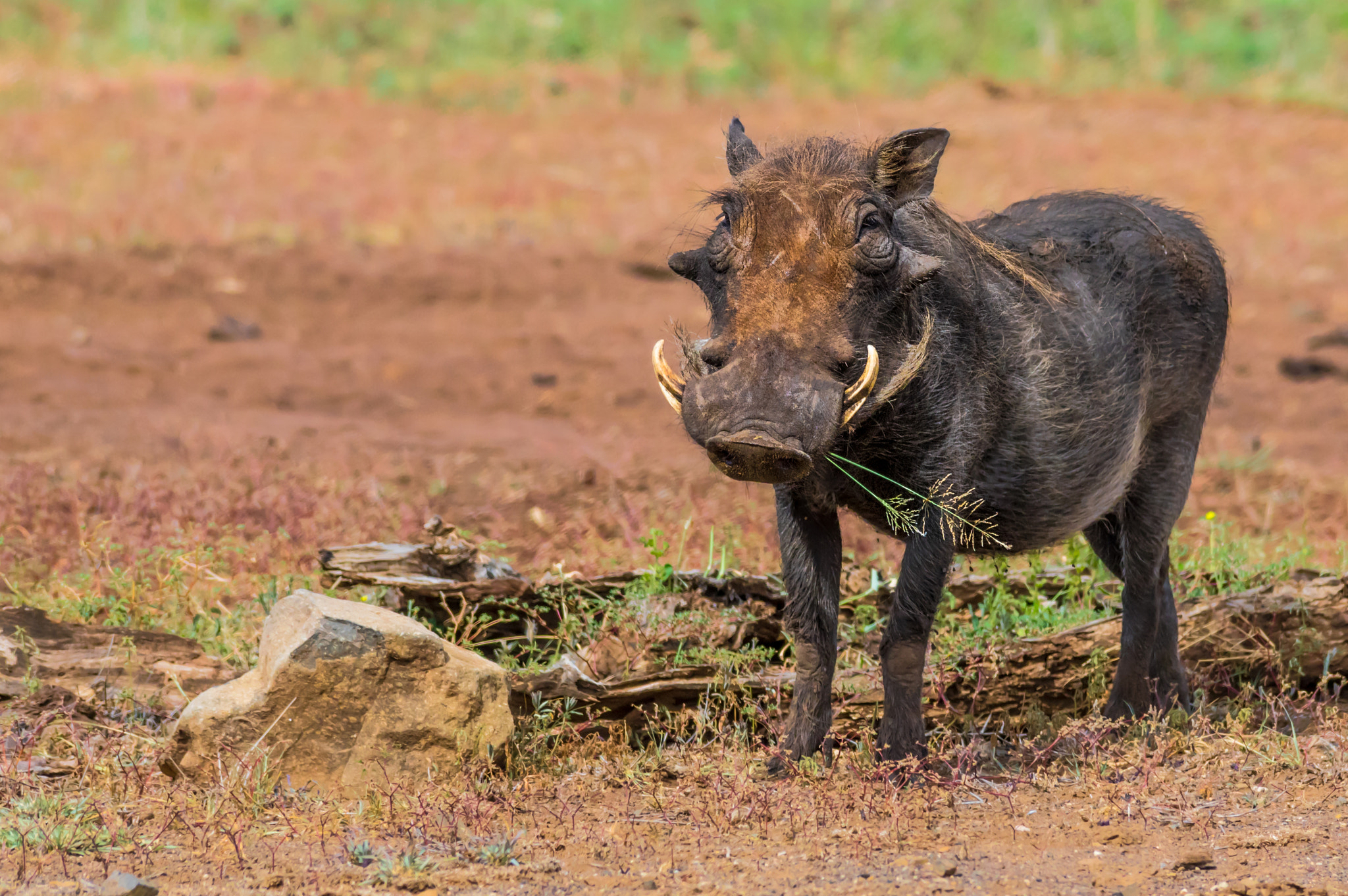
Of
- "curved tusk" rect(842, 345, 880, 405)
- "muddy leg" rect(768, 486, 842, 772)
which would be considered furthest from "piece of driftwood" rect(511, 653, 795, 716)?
"curved tusk" rect(842, 345, 880, 405)

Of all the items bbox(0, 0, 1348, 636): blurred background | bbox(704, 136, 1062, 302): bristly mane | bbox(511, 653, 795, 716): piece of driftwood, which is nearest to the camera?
bbox(704, 136, 1062, 302): bristly mane

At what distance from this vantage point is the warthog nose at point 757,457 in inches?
126

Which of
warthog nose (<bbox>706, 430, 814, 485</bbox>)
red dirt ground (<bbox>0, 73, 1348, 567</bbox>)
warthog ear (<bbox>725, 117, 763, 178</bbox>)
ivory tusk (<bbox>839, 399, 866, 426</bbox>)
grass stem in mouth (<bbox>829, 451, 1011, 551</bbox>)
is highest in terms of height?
warthog ear (<bbox>725, 117, 763, 178</bbox>)

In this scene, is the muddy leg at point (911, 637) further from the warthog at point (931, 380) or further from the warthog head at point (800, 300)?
the warthog head at point (800, 300)

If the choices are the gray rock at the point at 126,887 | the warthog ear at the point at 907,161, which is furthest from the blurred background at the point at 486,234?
the gray rock at the point at 126,887

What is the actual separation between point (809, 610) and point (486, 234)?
8724 mm

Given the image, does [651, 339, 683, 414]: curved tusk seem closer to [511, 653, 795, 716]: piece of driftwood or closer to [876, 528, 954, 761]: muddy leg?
[876, 528, 954, 761]: muddy leg

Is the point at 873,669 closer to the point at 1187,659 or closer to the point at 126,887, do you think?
the point at 1187,659

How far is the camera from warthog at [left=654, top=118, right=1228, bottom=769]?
11.4 ft

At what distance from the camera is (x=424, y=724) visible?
12.3ft

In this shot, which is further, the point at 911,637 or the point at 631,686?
the point at 631,686

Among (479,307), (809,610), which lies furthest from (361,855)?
(479,307)

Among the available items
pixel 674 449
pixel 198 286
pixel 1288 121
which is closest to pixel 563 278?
pixel 198 286

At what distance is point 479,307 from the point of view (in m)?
10.9
